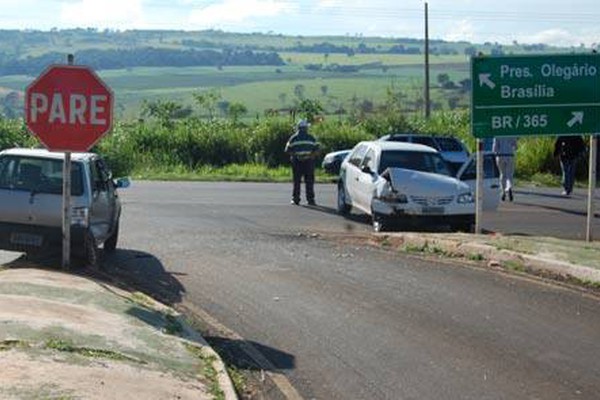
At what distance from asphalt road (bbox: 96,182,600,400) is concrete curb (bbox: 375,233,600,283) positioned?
426 mm

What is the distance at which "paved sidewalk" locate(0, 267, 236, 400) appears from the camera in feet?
22.2

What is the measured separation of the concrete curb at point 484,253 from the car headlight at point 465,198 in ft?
6.37

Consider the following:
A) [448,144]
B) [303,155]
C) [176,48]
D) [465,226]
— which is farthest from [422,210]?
[176,48]

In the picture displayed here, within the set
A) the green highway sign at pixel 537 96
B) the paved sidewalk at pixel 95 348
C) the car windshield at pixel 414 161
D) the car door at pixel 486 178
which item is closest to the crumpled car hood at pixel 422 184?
the car door at pixel 486 178

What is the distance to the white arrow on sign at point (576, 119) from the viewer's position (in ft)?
51.6

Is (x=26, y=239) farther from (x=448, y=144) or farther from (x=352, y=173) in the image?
(x=448, y=144)

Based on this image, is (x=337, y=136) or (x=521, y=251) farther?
(x=337, y=136)

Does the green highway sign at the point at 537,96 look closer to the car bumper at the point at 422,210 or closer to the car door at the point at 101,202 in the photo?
the car bumper at the point at 422,210

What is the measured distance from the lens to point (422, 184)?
58.4 ft

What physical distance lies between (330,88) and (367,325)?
72.6 m

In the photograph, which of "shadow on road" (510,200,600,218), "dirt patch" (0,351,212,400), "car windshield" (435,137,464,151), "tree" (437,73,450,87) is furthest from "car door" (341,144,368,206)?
"tree" (437,73,450,87)

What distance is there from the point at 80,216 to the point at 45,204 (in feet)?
1.52

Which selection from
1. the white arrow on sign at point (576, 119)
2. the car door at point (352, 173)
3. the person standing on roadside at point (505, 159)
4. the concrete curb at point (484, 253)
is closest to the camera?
the concrete curb at point (484, 253)

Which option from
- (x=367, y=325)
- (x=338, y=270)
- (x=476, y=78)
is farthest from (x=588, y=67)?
(x=367, y=325)
